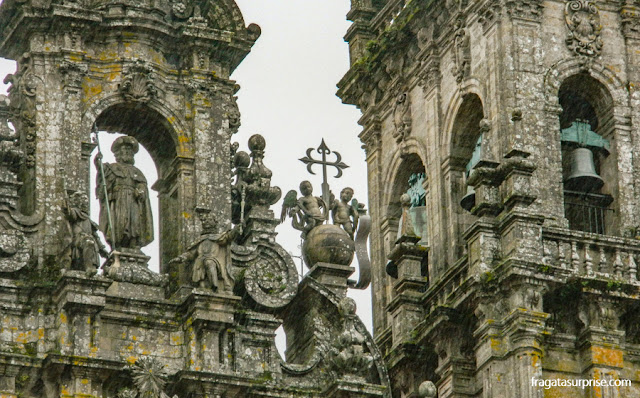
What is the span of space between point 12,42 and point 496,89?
870 cm

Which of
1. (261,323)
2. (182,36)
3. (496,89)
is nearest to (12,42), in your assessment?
(182,36)

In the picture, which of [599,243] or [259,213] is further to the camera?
[599,243]

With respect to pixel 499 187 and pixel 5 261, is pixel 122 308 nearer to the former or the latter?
pixel 5 261

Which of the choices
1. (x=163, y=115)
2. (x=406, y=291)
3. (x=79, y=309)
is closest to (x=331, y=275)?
(x=163, y=115)

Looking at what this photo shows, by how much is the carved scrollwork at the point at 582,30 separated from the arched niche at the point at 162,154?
8.29m

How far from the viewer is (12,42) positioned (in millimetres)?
49031

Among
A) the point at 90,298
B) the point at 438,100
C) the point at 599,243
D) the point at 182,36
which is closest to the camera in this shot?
the point at 90,298

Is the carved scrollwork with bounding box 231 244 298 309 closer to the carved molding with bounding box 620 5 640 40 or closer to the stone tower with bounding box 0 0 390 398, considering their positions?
the stone tower with bounding box 0 0 390 398

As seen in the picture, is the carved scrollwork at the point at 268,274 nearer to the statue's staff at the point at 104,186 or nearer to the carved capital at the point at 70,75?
the statue's staff at the point at 104,186

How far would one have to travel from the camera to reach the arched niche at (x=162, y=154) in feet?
160

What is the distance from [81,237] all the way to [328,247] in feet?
13.7

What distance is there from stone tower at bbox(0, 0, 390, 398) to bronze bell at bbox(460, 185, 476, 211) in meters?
5.13

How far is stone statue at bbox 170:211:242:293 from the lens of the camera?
1864 inches

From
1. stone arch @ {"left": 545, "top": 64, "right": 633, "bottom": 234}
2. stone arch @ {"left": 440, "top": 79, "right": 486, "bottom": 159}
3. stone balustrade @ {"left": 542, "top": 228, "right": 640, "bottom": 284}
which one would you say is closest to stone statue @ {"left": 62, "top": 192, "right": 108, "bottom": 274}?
Result: stone balustrade @ {"left": 542, "top": 228, "right": 640, "bottom": 284}
